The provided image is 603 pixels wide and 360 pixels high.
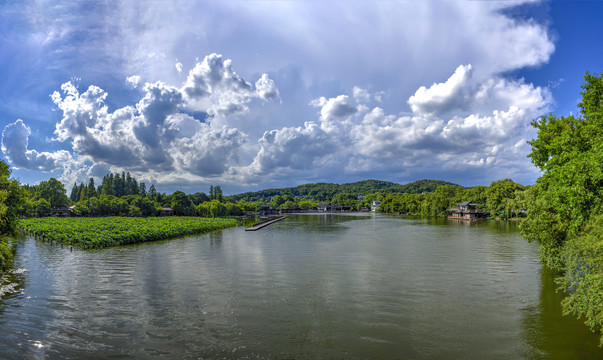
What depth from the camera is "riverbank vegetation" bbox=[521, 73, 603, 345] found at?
34.1 ft

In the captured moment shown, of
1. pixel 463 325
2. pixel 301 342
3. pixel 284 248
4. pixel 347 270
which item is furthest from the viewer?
pixel 284 248

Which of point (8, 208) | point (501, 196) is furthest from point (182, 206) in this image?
point (501, 196)

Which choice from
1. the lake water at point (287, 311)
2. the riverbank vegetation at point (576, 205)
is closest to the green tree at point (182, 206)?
the lake water at point (287, 311)

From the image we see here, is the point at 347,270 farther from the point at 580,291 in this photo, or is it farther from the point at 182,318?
the point at 580,291

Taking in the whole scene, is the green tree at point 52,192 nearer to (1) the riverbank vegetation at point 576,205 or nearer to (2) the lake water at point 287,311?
(2) the lake water at point 287,311

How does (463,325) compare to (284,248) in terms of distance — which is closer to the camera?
(463,325)

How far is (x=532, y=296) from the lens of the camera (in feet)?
53.3

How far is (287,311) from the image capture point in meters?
14.0

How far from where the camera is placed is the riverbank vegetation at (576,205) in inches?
409

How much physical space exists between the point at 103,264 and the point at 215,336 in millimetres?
17688

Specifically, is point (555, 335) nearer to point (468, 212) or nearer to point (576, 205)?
point (576, 205)

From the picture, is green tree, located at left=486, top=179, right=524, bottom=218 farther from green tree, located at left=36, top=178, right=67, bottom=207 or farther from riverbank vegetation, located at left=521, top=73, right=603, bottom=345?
green tree, located at left=36, top=178, right=67, bottom=207

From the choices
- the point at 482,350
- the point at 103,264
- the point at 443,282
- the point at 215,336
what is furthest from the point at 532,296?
the point at 103,264

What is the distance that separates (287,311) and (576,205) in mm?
12481
